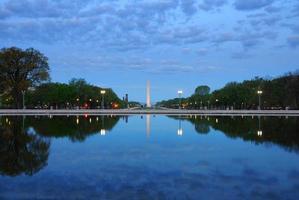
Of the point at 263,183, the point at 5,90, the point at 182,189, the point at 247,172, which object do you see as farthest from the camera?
the point at 5,90

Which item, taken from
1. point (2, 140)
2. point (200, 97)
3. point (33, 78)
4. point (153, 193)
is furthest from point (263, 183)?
point (200, 97)

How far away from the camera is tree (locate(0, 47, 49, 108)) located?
6781cm

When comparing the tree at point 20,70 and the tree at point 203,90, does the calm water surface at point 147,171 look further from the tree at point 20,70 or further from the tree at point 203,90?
the tree at point 203,90

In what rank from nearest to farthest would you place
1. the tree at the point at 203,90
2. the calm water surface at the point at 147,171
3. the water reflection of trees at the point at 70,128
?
the calm water surface at the point at 147,171
the water reflection of trees at the point at 70,128
the tree at the point at 203,90

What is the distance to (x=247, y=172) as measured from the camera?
12.6 metres

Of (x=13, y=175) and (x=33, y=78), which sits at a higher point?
(x=33, y=78)

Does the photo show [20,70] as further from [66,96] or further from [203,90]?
[203,90]

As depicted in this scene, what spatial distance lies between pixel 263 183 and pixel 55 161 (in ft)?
21.4

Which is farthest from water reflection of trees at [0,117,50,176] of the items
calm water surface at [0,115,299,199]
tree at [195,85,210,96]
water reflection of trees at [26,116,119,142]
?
tree at [195,85,210,96]

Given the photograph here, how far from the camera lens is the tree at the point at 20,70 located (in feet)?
222

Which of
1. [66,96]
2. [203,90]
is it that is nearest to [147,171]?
[66,96]

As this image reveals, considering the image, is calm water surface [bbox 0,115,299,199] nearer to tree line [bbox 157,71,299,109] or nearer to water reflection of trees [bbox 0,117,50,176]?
water reflection of trees [bbox 0,117,50,176]

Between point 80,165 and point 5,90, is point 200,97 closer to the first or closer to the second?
point 5,90

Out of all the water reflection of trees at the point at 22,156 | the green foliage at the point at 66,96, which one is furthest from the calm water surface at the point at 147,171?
the green foliage at the point at 66,96
